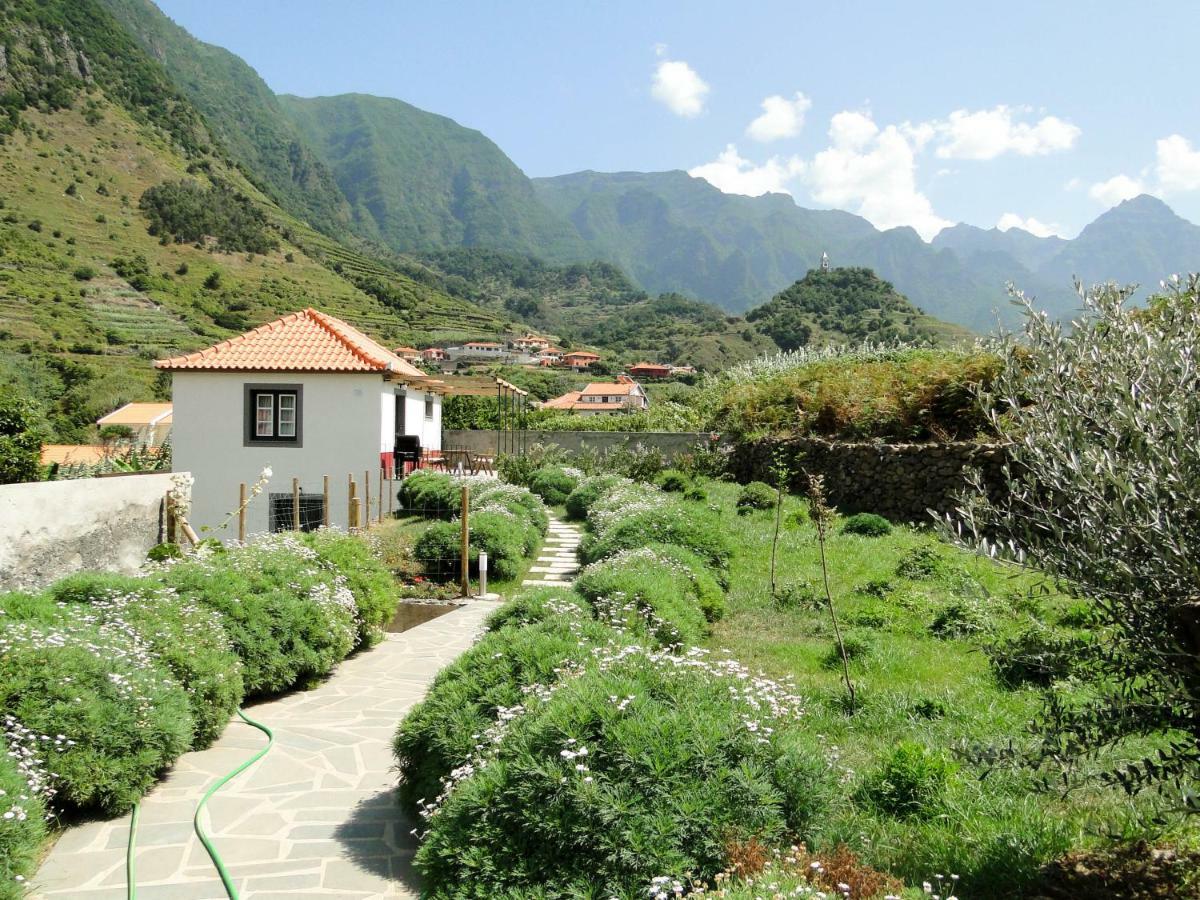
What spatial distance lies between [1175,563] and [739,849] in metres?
1.97

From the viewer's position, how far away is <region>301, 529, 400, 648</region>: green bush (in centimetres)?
902

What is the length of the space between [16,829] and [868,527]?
40.7ft

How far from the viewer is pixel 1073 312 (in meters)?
3.75

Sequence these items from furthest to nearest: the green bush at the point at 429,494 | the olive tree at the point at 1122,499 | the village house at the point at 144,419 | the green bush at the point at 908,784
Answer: the village house at the point at 144,419
the green bush at the point at 429,494
the green bush at the point at 908,784
the olive tree at the point at 1122,499

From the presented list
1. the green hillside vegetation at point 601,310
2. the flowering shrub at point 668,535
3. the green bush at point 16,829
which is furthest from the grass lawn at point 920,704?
the green hillside vegetation at point 601,310

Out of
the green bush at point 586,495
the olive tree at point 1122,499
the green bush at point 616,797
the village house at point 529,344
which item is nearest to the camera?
the olive tree at point 1122,499

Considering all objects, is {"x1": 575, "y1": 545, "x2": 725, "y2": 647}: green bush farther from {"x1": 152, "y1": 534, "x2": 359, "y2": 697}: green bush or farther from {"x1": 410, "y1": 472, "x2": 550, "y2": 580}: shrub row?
{"x1": 410, "y1": 472, "x2": 550, "y2": 580}: shrub row

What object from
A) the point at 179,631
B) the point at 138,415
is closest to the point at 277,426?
the point at 179,631

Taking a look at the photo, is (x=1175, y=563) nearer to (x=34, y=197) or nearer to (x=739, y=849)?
(x=739, y=849)

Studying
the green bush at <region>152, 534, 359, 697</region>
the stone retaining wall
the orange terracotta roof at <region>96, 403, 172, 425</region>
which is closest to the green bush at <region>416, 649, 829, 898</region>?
the green bush at <region>152, 534, 359, 697</region>

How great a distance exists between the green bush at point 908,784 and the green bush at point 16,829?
421 cm

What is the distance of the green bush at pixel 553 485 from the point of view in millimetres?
22938

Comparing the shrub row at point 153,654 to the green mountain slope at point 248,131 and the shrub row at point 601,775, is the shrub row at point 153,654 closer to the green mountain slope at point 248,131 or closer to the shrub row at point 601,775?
the shrub row at point 601,775

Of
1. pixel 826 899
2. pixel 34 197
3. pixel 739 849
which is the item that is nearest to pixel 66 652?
pixel 739 849
